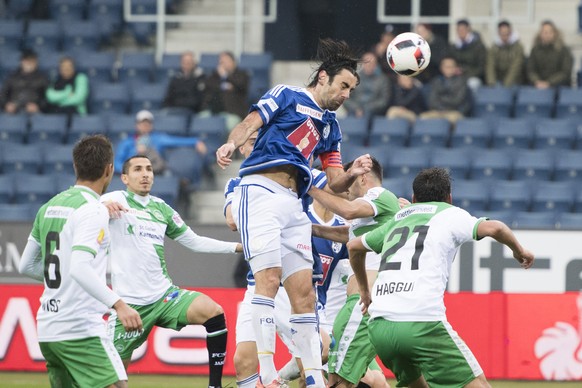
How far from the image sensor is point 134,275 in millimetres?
9445

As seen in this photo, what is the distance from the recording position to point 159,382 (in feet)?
39.6

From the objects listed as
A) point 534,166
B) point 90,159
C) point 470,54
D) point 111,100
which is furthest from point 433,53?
point 90,159

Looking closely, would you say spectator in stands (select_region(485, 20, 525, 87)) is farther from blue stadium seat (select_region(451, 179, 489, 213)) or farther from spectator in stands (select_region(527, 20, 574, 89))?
blue stadium seat (select_region(451, 179, 489, 213))

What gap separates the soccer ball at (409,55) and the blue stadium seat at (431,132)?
7196 millimetres

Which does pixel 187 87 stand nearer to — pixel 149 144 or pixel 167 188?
pixel 149 144

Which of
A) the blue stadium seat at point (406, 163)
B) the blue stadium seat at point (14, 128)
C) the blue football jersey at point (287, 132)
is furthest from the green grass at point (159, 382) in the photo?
the blue stadium seat at point (14, 128)

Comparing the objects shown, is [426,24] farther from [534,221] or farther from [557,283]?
[557,283]

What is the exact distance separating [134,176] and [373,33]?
440 inches

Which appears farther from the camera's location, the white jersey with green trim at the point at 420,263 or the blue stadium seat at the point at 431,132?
the blue stadium seat at the point at 431,132

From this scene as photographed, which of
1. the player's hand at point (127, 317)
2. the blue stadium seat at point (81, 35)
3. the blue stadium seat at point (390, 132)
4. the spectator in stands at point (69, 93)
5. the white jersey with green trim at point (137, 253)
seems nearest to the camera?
the player's hand at point (127, 317)

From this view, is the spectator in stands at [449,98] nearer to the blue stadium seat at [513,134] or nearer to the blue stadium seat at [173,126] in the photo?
the blue stadium seat at [513,134]

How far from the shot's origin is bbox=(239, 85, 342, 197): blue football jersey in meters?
7.96

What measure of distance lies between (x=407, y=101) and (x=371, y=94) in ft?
1.82

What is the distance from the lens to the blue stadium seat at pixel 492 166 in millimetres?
16656
